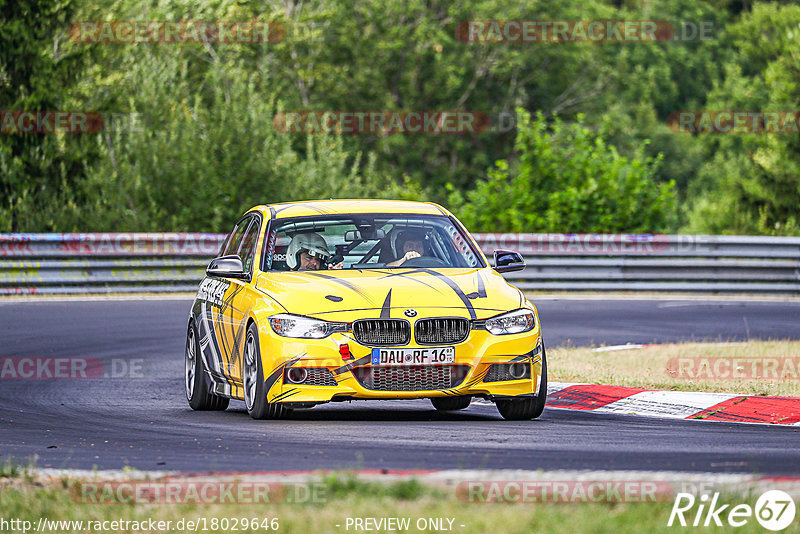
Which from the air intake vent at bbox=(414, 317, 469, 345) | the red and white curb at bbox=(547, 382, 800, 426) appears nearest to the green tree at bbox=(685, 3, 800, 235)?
the red and white curb at bbox=(547, 382, 800, 426)

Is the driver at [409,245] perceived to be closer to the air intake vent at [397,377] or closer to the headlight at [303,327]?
the headlight at [303,327]

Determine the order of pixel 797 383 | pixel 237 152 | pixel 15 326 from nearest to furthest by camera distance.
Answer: pixel 797 383 < pixel 15 326 < pixel 237 152

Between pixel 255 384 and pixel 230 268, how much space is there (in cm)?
103

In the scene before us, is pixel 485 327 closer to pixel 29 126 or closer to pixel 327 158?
pixel 29 126

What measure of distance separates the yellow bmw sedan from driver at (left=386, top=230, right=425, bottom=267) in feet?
0.04

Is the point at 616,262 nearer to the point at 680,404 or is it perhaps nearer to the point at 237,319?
the point at 680,404

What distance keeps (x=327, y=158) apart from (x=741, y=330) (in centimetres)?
1655

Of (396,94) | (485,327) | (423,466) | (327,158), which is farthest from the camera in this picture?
(396,94)

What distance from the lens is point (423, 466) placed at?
733 centimetres

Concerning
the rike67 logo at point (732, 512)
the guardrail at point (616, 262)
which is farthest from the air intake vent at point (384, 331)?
the guardrail at point (616, 262)

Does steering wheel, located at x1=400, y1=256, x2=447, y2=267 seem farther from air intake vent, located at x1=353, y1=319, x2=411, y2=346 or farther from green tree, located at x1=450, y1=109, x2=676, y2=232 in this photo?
green tree, located at x1=450, y1=109, x2=676, y2=232

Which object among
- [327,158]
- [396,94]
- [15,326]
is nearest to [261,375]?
[15,326]

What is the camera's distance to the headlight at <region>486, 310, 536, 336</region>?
9.69 metres

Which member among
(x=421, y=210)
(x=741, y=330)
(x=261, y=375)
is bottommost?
(x=741, y=330)
